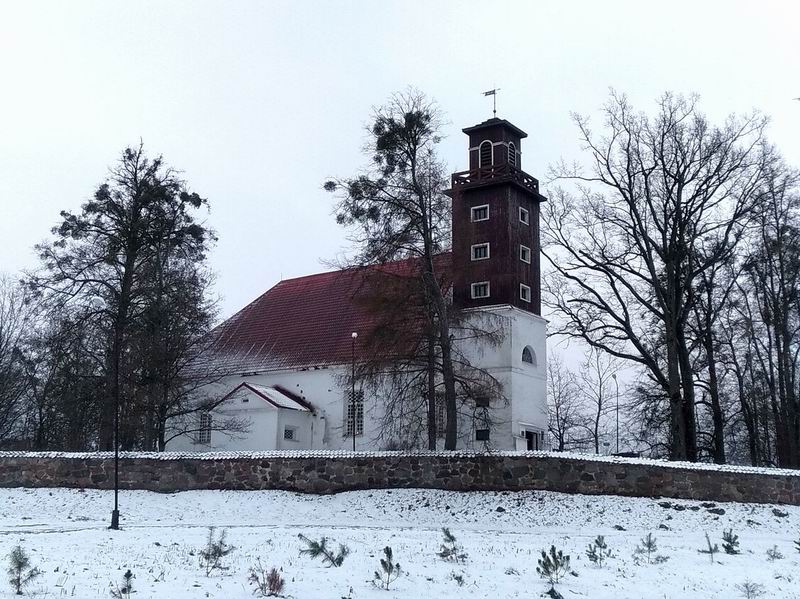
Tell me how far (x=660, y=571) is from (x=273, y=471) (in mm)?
14762

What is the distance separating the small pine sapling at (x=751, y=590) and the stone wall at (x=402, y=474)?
1103 centimetres

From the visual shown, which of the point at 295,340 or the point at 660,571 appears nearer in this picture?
the point at 660,571

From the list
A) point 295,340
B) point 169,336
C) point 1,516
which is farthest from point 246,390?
point 1,516

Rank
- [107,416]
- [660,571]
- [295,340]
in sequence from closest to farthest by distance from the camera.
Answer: [660,571]
[107,416]
[295,340]

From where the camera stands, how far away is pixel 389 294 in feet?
91.1

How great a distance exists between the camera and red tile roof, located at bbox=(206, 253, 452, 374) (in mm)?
37344

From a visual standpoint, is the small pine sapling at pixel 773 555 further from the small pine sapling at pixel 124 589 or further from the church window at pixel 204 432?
the church window at pixel 204 432

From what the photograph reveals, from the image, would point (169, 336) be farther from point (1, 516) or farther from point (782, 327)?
point (782, 327)

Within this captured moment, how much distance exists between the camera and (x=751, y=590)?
12.4 metres

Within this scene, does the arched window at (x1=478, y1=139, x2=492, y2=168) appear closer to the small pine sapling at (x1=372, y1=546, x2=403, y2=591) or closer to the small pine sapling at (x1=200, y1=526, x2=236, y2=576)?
the small pine sapling at (x1=200, y1=526, x2=236, y2=576)

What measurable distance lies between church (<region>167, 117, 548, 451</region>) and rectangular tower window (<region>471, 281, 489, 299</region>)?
4cm

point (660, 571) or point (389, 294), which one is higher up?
point (389, 294)

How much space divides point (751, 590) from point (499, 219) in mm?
23687

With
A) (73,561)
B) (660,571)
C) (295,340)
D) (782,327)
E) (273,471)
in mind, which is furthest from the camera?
(295,340)
